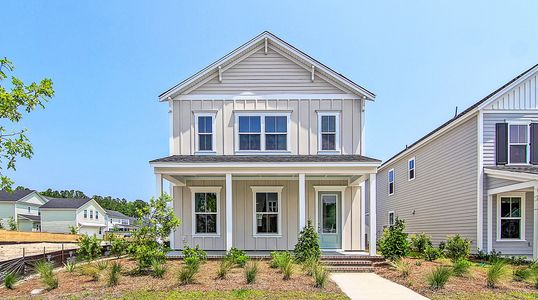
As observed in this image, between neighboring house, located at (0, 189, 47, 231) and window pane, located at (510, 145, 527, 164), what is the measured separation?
183 ft

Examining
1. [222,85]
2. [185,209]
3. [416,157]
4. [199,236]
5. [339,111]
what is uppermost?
[222,85]

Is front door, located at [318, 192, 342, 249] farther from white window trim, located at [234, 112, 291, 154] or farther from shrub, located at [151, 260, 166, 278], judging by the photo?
shrub, located at [151, 260, 166, 278]

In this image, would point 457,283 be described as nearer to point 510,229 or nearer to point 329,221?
point 329,221

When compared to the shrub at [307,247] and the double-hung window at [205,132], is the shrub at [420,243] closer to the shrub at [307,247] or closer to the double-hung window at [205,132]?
the shrub at [307,247]

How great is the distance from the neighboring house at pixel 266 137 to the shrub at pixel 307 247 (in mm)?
2629

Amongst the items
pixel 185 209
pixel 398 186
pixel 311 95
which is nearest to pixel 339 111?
pixel 311 95

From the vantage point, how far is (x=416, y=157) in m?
19.8

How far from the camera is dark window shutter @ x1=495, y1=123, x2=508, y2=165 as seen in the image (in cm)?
1379

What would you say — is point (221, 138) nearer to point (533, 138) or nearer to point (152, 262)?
point (152, 262)

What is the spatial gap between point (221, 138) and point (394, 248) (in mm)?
7521

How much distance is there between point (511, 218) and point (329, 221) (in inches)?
274

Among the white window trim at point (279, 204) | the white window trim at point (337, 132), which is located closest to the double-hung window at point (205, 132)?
the white window trim at point (279, 204)

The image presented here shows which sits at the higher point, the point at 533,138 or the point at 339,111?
the point at 339,111

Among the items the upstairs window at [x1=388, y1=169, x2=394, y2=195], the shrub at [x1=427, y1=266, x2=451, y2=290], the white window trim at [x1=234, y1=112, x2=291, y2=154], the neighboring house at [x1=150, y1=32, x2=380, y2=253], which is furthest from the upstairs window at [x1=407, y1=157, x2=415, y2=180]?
the shrub at [x1=427, y1=266, x2=451, y2=290]
